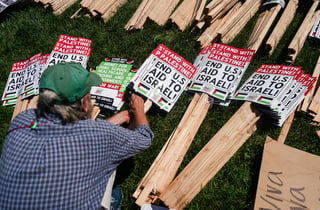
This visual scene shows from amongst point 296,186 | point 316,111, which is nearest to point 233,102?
point 316,111

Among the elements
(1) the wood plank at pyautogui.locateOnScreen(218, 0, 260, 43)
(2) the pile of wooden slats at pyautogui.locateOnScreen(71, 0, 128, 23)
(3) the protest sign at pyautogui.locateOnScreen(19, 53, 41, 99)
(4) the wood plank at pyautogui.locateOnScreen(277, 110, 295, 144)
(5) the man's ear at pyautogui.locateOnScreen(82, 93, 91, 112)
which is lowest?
(3) the protest sign at pyautogui.locateOnScreen(19, 53, 41, 99)

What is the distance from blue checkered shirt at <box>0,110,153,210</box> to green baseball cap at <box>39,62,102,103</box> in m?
0.24

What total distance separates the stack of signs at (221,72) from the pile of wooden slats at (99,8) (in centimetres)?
235

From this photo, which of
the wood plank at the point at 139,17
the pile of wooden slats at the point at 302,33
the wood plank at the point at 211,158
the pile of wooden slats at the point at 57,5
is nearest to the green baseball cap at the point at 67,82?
the wood plank at the point at 211,158

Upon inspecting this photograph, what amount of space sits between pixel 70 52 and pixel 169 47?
170cm

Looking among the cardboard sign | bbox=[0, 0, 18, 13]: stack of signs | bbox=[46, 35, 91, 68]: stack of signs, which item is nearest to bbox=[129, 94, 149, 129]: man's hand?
bbox=[46, 35, 91, 68]: stack of signs

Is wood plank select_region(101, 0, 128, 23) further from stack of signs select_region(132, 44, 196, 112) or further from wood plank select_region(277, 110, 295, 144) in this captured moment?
wood plank select_region(277, 110, 295, 144)

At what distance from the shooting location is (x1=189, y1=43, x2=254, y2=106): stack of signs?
383cm

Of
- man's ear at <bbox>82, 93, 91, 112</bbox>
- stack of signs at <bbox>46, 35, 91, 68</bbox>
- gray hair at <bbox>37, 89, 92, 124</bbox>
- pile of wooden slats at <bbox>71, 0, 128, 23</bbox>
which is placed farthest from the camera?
pile of wooden slats at <bbox>71, 0, 128, 23</bbox>

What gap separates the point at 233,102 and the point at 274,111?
665 mm

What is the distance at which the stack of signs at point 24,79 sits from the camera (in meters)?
4.22

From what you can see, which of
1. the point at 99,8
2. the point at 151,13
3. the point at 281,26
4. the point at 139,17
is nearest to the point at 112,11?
the point at 99,8

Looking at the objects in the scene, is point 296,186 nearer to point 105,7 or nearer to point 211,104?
point 211,104

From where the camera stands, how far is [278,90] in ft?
11.7
